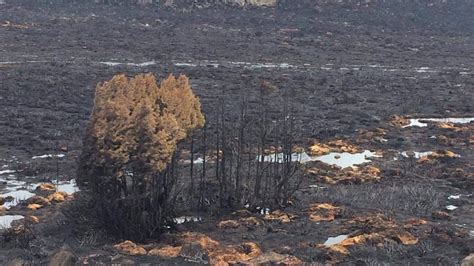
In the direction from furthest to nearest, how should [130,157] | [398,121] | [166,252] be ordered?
[398,121], [130,157], [166,252]

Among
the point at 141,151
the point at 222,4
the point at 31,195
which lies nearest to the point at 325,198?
the point at 141,151

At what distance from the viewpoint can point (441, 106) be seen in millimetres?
27344

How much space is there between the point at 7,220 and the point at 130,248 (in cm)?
301

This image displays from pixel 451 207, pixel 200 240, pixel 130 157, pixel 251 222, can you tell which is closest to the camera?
pixel 200 240

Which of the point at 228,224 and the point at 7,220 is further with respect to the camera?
the point at 7,220

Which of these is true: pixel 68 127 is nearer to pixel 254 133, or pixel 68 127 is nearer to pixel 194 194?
pixel 254 133

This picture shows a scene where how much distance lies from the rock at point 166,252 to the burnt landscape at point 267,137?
0.04 m

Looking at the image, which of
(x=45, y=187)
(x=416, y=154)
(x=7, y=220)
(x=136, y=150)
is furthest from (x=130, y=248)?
(x=416, y=154)

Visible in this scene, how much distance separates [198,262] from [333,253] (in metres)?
2.03

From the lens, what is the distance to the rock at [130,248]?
32.6 ft

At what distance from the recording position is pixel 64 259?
882cm

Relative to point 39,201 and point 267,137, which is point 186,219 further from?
point 267,137

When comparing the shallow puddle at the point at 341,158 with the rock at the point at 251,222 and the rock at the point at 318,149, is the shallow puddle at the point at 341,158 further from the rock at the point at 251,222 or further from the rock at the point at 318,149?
the rock at the point at 251,222

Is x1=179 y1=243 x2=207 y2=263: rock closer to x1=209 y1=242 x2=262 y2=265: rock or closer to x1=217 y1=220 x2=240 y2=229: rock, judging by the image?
x1=209 y1=242 x2=262 y2=265: rock
